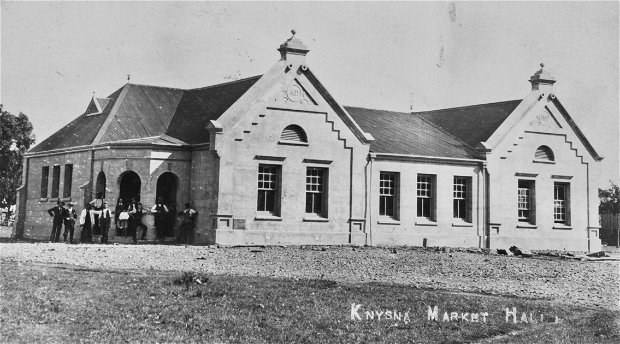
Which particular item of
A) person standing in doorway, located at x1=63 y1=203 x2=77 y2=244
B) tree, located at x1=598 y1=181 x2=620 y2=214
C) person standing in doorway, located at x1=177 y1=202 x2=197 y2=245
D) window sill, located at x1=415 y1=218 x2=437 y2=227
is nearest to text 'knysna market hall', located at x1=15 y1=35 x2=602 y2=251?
window sill, located at x1=415 y1=218 x2=437 y2=227

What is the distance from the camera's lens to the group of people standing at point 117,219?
28.3 meters

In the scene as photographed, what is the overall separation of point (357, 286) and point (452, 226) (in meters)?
18.3

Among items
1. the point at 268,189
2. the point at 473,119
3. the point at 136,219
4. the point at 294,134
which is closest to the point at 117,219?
the point at 136,219

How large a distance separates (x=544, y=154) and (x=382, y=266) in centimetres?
1803

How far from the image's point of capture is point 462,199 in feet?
113

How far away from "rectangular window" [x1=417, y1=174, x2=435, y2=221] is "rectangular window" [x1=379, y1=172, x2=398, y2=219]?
141 cm

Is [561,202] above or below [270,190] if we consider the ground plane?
above

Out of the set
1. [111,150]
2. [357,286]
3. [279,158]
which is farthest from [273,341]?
[111,150]

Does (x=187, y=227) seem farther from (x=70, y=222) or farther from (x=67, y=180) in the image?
(x=67, y=180)

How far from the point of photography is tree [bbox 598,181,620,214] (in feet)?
201

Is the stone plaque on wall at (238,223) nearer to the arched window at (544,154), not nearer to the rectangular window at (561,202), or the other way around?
the arched window at (544,154)

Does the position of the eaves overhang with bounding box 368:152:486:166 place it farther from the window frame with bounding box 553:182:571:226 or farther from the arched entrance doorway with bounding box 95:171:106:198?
the arched entrance doorway with bounding box 95:171:106:198

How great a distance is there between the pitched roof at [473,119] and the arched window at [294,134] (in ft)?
34.1

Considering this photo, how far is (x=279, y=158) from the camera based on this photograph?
2953 centimetres
